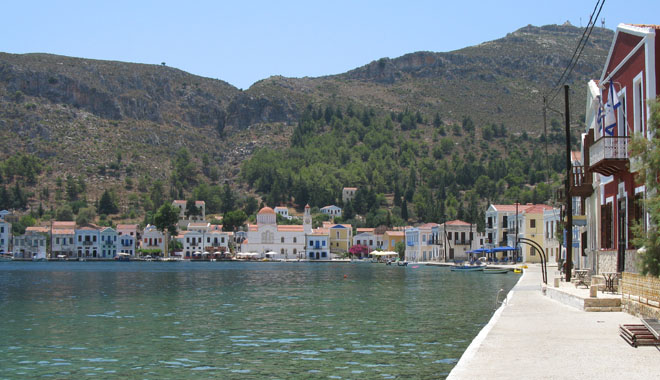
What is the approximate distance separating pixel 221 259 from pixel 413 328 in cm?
14016

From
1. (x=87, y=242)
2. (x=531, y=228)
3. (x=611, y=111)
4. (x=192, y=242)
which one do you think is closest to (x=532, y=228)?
(x=531, y=228)

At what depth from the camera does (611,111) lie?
Result: 1019 inches

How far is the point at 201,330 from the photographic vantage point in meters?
25.4

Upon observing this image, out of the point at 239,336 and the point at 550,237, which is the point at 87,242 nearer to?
the point at 550,237

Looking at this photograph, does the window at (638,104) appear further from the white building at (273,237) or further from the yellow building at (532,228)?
the white building at (273,237)

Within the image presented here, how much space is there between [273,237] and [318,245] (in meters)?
10.3

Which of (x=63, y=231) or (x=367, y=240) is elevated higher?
(x=63, y=231)

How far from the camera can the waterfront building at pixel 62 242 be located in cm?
16200

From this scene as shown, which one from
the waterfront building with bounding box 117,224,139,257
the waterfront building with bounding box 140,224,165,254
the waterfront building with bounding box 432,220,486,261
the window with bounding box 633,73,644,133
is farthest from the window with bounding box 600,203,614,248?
the waterfront building with bounding box 117,224,139,257

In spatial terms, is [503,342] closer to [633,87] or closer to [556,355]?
[556,355]

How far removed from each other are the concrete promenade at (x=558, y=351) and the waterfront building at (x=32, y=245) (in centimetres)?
15459

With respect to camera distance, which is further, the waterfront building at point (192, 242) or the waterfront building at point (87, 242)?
the waterfront building at point (192, 242)

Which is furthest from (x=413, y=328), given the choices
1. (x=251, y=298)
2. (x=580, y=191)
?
(x=251, y=298)

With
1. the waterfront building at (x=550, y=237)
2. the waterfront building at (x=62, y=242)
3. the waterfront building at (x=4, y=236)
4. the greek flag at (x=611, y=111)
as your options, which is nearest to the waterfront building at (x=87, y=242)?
the waterfront building at (x=62, y=242)
